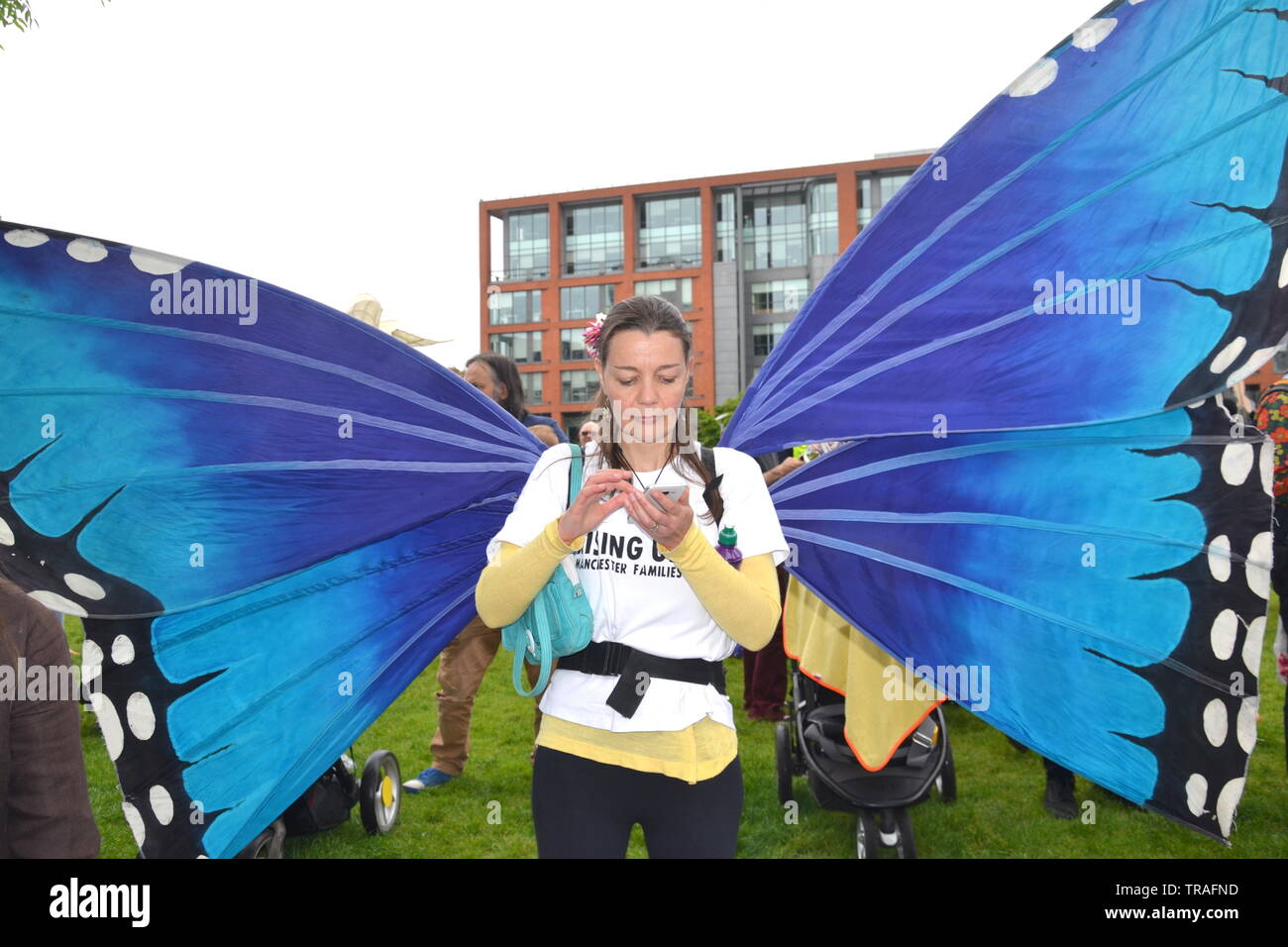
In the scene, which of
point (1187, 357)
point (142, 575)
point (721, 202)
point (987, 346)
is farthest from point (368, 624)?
point (721, 202)

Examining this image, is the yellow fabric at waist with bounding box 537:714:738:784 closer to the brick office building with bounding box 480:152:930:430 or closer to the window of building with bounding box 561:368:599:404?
the brick office building with bounding box 480:152:930:430

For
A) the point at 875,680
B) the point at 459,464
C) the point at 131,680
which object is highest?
the point at 459,464

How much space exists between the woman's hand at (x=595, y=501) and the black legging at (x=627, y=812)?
21.1 inches

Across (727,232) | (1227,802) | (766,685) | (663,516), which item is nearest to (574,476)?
(663,516)

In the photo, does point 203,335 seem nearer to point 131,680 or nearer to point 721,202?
point 131,680

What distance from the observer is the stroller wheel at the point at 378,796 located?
395 cm

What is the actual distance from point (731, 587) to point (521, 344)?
47.2 m

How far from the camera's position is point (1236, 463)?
1.91m

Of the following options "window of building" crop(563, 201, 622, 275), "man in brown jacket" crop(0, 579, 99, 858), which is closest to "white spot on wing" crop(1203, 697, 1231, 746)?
"man in brown jacket" crop(0, 579, 99, 858)

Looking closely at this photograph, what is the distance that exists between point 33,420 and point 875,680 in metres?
2.86

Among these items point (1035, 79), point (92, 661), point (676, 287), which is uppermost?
Result: point (676, 287)

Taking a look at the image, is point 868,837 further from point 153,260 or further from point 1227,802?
point 153,260

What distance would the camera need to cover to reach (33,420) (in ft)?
6.09

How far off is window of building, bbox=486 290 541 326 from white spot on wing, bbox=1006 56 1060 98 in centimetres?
4631
